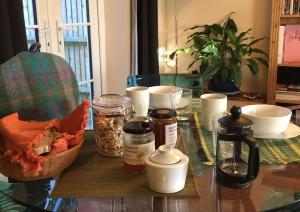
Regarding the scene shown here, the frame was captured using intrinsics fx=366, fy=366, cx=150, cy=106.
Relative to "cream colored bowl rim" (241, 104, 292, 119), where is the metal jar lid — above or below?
above

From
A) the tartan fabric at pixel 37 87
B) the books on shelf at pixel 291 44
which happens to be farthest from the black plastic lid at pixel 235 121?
the books on shelf at pixel 291 44

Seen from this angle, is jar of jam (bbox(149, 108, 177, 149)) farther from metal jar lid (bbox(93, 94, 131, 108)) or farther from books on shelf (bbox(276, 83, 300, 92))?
books on shelf (bbox(276, 83, 300, 92))

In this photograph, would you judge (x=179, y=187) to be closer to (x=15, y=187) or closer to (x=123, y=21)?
(x=15, y=187)

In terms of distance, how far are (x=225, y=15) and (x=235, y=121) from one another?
8.20 ft

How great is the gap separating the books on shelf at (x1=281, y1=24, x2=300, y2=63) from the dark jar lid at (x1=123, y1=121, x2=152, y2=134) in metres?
2.30

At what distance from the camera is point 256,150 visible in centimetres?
96

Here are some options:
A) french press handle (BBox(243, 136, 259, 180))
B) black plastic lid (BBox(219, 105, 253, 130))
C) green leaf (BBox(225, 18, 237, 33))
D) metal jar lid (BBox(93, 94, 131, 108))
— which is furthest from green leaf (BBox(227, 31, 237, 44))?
french press handle (BBox(243, 136, 259, 180))

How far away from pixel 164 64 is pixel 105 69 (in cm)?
68

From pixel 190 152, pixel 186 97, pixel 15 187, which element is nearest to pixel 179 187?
pixel 190 152

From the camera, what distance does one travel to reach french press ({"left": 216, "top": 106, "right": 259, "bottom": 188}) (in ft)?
3.22

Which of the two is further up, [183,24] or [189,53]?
[183,24]

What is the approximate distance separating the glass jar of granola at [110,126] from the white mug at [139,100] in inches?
10.4

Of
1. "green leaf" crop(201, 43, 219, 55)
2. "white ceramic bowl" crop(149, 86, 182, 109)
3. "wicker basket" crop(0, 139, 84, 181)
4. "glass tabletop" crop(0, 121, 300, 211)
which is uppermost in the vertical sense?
"green leaf" crop(201, 43, 219, 55)

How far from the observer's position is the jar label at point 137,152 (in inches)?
41.4
